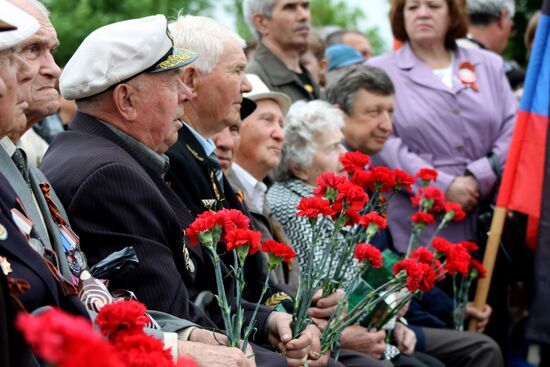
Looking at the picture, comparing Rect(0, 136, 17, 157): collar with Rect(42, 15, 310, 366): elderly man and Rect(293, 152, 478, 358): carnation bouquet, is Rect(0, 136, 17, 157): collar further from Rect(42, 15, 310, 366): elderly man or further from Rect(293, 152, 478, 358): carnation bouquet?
Rect(293, 152, 478, 358): carnation bouquet

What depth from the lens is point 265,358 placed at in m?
3.76

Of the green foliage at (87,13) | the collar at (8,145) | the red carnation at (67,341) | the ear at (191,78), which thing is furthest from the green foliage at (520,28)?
the red carnation at (67,341)

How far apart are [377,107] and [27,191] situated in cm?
358

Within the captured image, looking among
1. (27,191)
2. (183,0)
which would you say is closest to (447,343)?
(27,191)

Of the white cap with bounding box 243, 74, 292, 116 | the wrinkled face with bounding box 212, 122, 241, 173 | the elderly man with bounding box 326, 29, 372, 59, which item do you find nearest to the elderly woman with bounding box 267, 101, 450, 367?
the white cap with bounding box 243, 74, 292, 116

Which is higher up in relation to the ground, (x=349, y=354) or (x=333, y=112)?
(x=333, y=112)

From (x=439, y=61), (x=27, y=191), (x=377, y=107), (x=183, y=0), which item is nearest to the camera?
(x=27, y=191)

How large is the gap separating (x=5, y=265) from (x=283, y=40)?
4694 millimetres

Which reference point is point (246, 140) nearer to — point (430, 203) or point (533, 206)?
point (430, 203)

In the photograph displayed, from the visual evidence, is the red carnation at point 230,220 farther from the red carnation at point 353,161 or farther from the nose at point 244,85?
the nose at point 244,85

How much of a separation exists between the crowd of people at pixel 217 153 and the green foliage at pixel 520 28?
11197mm

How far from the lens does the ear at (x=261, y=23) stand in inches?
286

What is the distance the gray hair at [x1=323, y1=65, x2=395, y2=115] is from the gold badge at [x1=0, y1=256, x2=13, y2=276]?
162 inches

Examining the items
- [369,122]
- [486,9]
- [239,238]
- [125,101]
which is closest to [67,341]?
[239,238]
